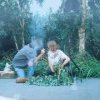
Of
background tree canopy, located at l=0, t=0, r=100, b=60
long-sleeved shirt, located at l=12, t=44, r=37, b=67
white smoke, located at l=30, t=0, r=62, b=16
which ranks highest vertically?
white smoke, located at l=30, t=0, r=62, b=16

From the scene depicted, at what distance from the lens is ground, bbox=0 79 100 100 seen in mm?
7715

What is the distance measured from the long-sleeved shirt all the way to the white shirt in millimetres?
452

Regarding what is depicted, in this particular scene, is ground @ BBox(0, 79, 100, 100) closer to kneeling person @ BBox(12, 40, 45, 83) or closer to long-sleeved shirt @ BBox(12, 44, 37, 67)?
kneeling person @ BBox(12, 40, 45, 83)

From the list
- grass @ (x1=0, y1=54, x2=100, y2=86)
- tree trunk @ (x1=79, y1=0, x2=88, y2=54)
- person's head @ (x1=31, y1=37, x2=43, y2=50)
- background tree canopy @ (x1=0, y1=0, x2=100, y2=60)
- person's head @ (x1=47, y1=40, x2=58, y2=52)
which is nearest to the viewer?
grass @ (x1=0, y1=54, x2=100, y2=86)

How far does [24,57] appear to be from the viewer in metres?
10.6

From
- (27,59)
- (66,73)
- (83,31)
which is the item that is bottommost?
(66,73)

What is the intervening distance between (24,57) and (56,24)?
116 cm

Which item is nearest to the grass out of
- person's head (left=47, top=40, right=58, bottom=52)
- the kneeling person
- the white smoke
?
the kneeling person

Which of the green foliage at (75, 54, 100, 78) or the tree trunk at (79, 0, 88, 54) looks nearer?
the green foliage at (75, 54, 100, 78)

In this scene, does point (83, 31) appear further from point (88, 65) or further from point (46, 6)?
point (46, 6)

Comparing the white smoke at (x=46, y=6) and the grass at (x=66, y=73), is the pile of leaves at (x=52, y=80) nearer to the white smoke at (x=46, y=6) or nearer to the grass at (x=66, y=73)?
the grass at (x=66, y=73)

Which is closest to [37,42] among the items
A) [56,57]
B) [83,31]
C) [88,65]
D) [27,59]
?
[27,59]

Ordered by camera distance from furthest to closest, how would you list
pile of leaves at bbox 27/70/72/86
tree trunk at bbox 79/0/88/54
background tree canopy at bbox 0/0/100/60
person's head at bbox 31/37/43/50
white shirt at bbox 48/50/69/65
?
tree trunk at bbox 79/0/88/54 < background tree canopy at bbox 0/0/100/60 < person's head at bbox 31/37/43/50 < white shirt at bbox 48/50/69/65 < pile of leaves at bbox 27/70/72/86

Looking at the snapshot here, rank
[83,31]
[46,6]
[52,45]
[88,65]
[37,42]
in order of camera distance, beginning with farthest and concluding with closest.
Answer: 1. [83,31]
2. [88,65]
3. [46,6]
4. [37,42]
5. [52,45]
